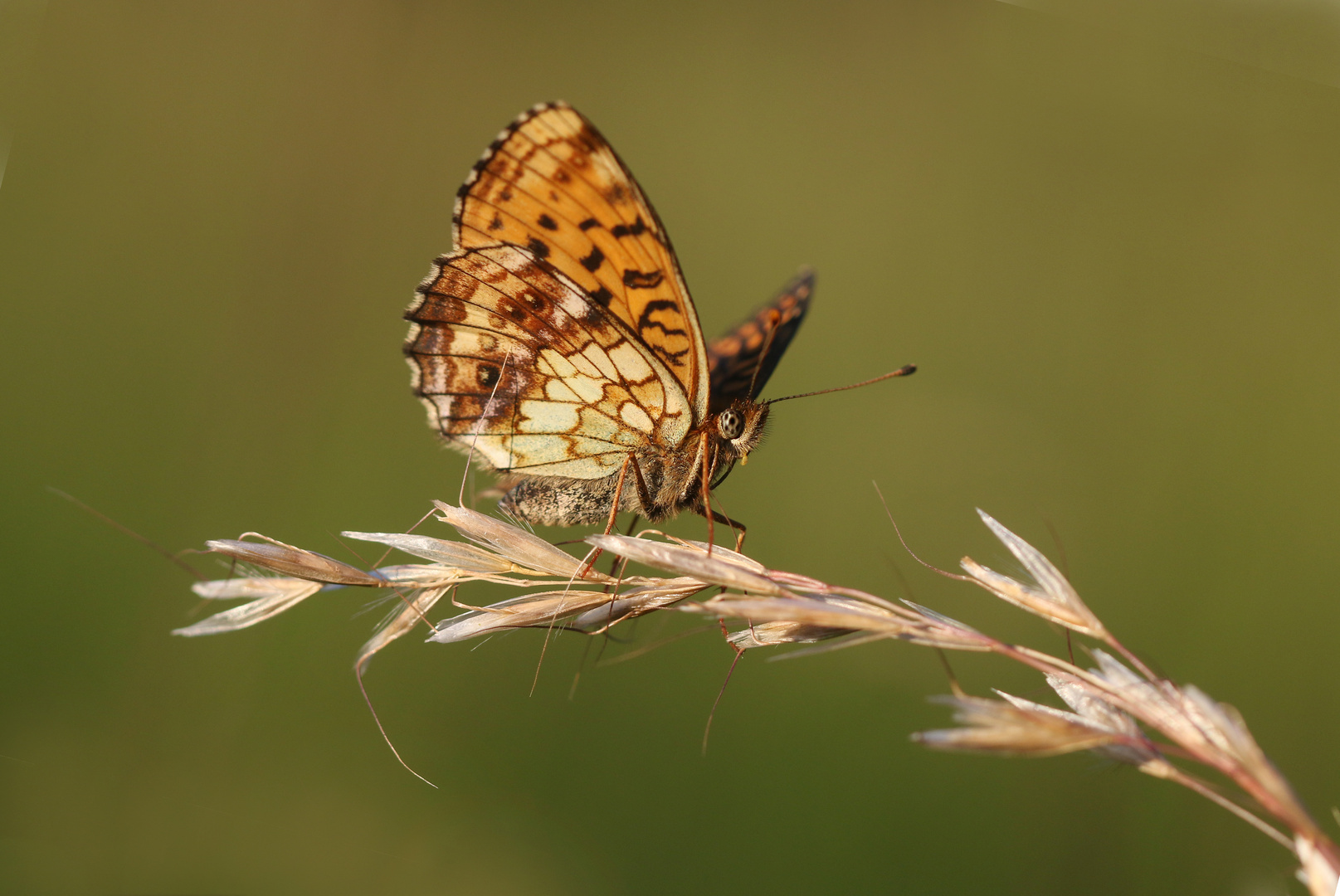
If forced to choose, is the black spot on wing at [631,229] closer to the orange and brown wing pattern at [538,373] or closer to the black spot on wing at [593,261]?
the black spot on wing at [593,261]

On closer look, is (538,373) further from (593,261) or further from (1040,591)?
(1040,591)

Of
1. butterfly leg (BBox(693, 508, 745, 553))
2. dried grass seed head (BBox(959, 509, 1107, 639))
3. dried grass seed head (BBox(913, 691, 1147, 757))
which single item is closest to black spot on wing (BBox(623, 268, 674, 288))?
butterfly leg (BBox(693, 508, 745, 553))

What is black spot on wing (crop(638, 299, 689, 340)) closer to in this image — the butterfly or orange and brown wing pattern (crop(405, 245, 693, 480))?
the butterfly

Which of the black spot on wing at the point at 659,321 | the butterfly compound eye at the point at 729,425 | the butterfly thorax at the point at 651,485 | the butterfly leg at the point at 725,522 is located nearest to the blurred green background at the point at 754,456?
the butterfly leg at the point at 725,522

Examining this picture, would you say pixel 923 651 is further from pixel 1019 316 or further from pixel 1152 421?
pixel 1019 316

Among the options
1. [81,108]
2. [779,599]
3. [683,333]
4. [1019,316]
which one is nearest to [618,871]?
[683,333]

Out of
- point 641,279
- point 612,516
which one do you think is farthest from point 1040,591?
point 641,279

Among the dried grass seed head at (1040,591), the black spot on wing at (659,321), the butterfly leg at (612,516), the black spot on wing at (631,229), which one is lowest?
the butterfly leg at (612,516)
